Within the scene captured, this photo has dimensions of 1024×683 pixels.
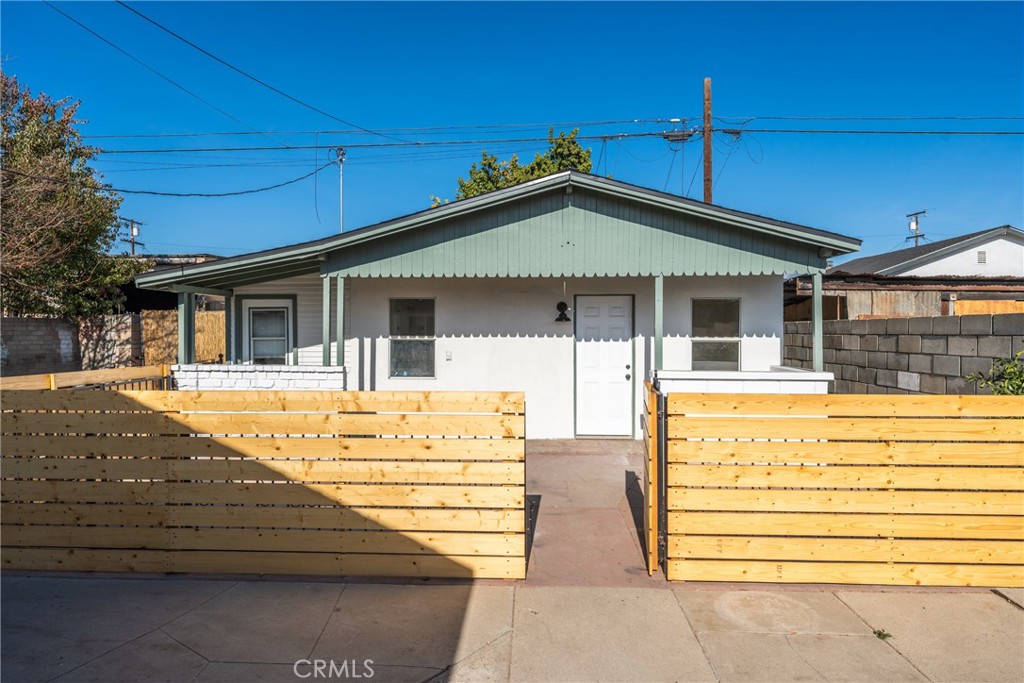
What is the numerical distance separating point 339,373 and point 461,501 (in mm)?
4300

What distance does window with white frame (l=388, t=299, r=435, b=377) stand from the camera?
8.73 metres

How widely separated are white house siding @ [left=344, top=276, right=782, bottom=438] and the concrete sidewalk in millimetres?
4845

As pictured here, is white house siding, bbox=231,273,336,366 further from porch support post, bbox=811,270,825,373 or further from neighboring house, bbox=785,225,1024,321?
neighboring house, bbox=785,225,1024,321

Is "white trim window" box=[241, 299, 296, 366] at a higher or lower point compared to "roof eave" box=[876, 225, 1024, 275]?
lower

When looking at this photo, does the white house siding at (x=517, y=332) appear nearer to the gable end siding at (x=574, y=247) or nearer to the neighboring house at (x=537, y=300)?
the neighboring house at (x=537, y=300)

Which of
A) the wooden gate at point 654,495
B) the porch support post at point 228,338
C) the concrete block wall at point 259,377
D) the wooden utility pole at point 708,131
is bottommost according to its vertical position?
the wooden gate at point 654,495

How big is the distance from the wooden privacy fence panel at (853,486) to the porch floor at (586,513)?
0.73 meters

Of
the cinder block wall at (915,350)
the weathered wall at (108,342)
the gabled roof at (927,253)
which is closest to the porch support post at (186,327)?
the weathered wall at (108,342)

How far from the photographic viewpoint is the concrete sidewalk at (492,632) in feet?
9.45

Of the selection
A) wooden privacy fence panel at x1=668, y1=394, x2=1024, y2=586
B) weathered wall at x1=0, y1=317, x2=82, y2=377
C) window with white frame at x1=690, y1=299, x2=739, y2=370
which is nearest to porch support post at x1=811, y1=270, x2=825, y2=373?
window with white frame at x1=690, y1=299, x2=739, y2=370

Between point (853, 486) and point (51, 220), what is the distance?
46.8ft

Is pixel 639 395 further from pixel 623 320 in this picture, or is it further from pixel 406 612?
pixel 406 612

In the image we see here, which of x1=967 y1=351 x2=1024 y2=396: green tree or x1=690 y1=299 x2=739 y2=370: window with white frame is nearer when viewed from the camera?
x1=967 y1=351 x2=1024 y2=396: green tree

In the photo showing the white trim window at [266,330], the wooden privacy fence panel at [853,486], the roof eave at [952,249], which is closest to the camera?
the wooden privacy fence panel at [853,486]
